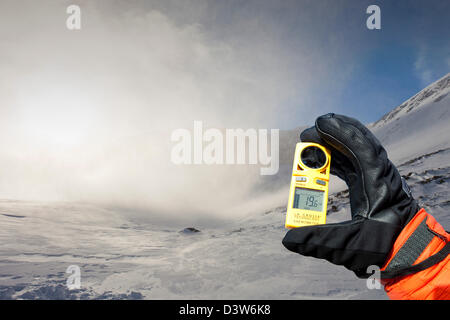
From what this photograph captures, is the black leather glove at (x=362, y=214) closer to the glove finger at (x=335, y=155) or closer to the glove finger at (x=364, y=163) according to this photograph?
the glove finger at (x=364, y=163)

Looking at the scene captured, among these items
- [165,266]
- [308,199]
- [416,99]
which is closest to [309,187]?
[308,199]

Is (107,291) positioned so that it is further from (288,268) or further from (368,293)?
(368,293)

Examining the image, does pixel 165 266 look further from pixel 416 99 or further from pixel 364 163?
pixel 416 99

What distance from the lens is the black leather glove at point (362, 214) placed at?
6.50 ft

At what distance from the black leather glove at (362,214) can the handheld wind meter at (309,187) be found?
0.28 meters

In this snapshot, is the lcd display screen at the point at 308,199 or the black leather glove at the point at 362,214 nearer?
the black leather glove at the point at 362,214

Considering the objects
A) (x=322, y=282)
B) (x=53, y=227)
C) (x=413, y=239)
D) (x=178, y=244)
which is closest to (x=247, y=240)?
(x=178, y=244)

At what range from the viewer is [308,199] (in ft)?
8.08

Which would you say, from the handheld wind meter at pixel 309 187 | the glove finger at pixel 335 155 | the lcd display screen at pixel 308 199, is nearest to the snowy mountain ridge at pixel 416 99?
the glove finger at pixel 335 155

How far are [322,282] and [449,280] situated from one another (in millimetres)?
2865

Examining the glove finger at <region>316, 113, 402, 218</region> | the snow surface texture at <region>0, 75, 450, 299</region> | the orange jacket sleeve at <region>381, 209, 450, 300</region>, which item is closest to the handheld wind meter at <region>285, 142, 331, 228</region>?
the glove finger at <region>316, 113, 402, 218</region>

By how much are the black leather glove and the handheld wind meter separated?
275mm

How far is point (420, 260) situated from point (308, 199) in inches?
38.5

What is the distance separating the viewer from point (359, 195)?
2.26 meters
